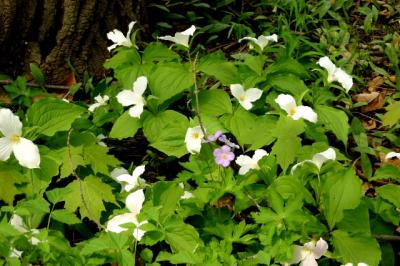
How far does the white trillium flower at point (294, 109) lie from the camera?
2.17 meters

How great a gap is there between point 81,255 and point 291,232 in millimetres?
683

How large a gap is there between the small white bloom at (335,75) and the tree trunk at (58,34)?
1.16 meters

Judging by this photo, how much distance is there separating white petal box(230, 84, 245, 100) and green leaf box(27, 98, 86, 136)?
2.09ft

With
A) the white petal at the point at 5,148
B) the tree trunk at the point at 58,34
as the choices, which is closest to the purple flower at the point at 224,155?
the white petal at the point at 5,148

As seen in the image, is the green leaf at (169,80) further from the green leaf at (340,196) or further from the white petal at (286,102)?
the green leaf at (340,196)

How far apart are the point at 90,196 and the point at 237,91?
76 centimetres

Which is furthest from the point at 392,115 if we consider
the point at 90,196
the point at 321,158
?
the point at 90,196

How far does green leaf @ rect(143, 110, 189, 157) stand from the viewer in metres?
2.31

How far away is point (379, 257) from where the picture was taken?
6.15 ft

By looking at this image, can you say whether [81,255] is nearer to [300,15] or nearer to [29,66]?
[29,66]

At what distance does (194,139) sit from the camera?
2.09 m

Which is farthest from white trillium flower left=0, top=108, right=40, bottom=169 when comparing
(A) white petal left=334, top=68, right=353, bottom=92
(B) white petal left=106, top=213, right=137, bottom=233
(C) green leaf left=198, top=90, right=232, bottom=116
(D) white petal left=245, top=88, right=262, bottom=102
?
(A) white petal left=334, top=68, right=353, bottom=92

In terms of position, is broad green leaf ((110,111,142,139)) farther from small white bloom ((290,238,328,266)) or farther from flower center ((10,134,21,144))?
small white bloom ((290,238,328,266))

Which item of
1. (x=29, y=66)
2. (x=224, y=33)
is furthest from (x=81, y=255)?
(x=224, y=33)
